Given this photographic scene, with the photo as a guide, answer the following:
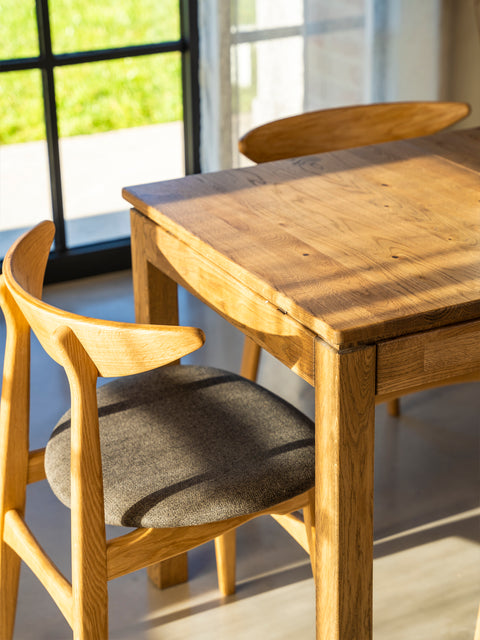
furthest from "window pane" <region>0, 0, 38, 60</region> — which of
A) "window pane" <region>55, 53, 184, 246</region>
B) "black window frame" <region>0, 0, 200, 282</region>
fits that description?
"black window frame" <region>0, 0, 200, 282</region>

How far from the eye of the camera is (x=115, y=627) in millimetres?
1725

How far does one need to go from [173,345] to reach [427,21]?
8.79 feet

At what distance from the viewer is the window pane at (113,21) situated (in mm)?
4863

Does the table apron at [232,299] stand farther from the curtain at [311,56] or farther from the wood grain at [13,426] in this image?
the curtain at [311,56]

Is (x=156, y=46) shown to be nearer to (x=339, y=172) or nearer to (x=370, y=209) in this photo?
(x=339, y=172)

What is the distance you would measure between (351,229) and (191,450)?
1.42 ft

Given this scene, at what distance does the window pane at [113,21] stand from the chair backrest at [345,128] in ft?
8.57

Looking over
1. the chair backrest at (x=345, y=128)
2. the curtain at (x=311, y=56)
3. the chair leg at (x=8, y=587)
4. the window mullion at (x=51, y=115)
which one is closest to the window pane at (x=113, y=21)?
the curtain at (x=311, y=56)

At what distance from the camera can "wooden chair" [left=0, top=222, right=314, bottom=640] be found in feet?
3.82

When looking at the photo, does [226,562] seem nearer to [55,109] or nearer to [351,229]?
[351,229]

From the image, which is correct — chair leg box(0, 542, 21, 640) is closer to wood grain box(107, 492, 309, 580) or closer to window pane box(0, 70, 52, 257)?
wood grain box(107, 492, 309, 580)

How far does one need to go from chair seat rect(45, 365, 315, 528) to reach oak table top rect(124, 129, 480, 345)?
28 centimetres

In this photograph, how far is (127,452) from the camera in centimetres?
142

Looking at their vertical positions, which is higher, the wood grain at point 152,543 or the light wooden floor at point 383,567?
the wood grain at point 152,543
